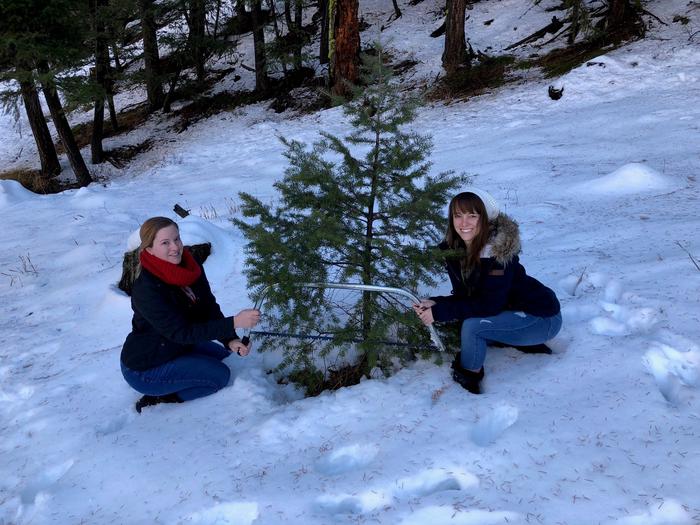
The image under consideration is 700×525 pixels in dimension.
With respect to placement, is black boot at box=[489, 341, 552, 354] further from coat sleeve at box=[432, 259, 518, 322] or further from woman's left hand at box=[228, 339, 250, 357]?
woman's left hand at box=[228, 339, 250, 357]

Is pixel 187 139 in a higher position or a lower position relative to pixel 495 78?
lower

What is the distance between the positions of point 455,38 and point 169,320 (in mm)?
14272

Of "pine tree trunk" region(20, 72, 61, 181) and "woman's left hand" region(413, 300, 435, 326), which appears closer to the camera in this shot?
"woman's left hand" region(413, 300, 435, 326)

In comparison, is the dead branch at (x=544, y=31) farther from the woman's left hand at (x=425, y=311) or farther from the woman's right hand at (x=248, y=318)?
the woman's right hand at (x=248, y=318)

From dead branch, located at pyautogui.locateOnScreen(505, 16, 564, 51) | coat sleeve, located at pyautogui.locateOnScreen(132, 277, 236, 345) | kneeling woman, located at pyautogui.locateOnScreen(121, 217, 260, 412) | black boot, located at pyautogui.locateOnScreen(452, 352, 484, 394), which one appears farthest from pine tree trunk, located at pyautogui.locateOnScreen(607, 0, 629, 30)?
coat sleeve, located at pyautogui.locateOnScreen(132, 277, 236, 345)

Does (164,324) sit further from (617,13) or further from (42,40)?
(617,13)

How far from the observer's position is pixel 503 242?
10.9 feet

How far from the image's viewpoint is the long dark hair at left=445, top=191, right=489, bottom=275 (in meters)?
3.32

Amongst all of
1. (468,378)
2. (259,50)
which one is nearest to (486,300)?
(468,378)

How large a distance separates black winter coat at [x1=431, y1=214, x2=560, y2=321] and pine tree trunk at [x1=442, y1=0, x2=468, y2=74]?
13140mm

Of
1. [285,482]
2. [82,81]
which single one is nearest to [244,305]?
[285,482]

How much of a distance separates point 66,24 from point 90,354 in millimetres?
11631

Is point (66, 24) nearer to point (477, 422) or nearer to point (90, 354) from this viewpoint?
point (90, 354)

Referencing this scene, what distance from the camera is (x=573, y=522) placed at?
229 cm
